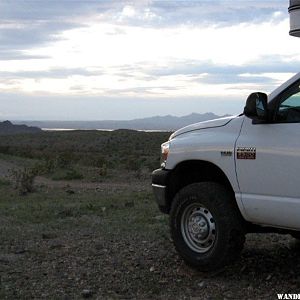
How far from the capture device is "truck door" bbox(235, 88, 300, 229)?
520 centimetres

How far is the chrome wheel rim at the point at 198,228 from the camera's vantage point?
5.96m

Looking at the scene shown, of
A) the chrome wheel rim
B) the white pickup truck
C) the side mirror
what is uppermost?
the side mirror

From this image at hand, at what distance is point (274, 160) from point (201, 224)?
1.16 m

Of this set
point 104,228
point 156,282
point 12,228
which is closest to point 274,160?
point 156,282

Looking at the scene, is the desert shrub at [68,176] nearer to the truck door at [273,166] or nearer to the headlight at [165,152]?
the headlight at [165,152]

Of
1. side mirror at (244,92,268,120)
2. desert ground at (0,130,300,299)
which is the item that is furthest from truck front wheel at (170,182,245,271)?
side mirror at (244,92,268,120)

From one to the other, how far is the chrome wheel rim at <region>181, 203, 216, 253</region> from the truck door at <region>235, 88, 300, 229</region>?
1.60ft

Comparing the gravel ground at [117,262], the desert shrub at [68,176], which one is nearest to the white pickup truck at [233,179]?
the gravel ground at [117,262]

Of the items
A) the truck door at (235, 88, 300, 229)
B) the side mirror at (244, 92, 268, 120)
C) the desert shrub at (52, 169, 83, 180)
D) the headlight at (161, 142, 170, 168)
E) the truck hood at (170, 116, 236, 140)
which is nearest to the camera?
the truck door at (235, 88, 300, 229)

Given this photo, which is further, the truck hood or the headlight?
the headlight

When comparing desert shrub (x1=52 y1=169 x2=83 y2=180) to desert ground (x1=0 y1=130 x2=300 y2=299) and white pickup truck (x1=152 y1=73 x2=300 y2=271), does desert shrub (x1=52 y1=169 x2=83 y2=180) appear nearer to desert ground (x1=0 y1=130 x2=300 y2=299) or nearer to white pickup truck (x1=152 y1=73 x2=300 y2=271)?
desert ground (x1=0 y1=130 x2=300 y2=299)

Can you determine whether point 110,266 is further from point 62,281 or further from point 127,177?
point 127,177

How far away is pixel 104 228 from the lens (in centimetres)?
881

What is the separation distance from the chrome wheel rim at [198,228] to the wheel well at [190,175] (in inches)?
14.9
